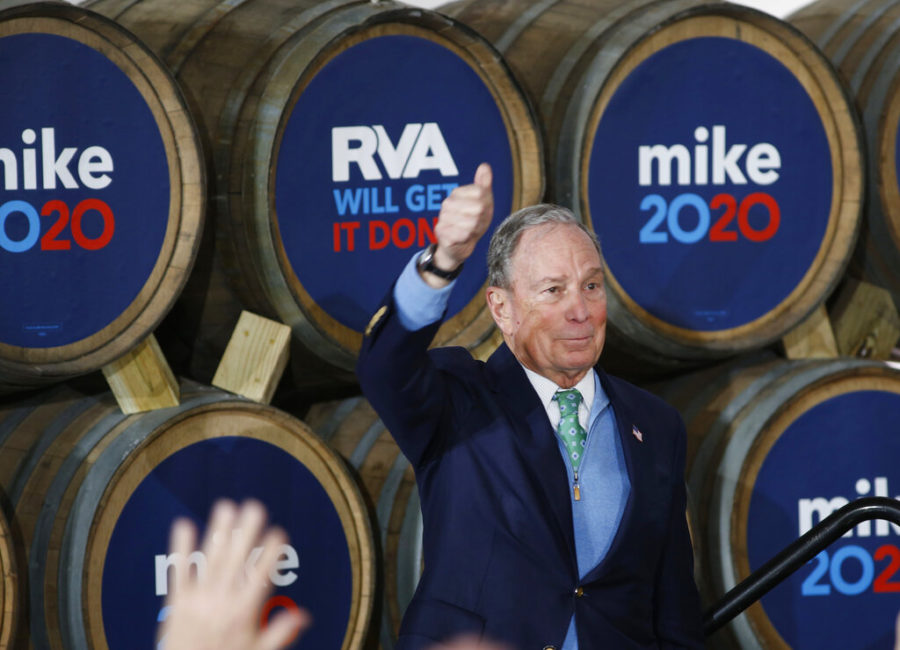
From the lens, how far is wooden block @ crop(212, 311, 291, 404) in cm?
296

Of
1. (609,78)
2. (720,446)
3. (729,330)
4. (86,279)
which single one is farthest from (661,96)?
(86,279)

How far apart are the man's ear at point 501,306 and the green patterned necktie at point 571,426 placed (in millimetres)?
136

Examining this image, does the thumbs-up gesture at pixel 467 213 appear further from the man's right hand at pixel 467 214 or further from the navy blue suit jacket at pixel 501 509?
the navy blue suit jacket at pixel 501 509

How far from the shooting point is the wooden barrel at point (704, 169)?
3150 millimetres

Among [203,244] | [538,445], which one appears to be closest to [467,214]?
[538,445]

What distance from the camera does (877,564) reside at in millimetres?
3170

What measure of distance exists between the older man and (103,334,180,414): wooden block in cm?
103

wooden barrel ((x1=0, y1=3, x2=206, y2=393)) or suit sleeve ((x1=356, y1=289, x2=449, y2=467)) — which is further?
wooden barrel ((x1=0, y1=3, x2=206, y2=393))

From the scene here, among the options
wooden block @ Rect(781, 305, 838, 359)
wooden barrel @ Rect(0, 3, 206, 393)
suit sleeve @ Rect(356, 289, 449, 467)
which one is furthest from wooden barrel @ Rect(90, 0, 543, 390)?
suit sleeve @ Rect(356, 289, 449, 467)

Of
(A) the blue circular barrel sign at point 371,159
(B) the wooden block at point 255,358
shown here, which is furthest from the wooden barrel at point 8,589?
(A) the blue circular barrel sign at point 371,159

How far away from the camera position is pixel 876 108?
11.2 feet

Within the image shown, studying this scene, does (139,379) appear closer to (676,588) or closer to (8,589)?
(8,589)

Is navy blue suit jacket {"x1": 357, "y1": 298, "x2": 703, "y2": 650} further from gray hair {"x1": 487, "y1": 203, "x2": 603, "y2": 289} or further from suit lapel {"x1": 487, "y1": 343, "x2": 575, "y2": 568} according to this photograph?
gray hair {"x1": 487, "y1": 203, "x2": 603, "y2": 289}

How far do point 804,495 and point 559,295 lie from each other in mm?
1515
